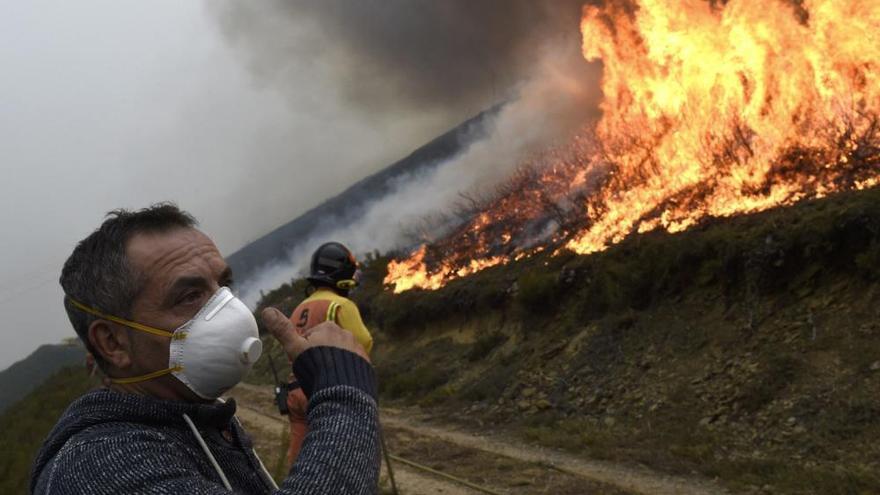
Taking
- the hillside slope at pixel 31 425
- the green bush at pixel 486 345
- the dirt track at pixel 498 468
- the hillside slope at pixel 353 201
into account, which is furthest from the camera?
the hillside slope at pixel 353 201

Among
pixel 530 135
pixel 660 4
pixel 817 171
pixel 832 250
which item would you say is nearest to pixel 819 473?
pixel 832 250

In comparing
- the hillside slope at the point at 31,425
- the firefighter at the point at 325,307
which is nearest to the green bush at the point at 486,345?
the hillside slope at the point at 31,425

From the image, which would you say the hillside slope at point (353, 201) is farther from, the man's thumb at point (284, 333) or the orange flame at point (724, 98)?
the man's thumb at point (284, 333)

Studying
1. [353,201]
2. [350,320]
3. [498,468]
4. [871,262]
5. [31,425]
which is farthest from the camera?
[353,201]

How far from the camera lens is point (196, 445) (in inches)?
70.4

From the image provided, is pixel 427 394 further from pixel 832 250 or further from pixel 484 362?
pixel 832 250

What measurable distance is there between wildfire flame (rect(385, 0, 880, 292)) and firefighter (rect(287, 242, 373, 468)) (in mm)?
8958

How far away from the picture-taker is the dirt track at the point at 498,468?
771 centimetres

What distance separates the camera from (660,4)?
1894cm

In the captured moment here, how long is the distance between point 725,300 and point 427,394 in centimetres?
635

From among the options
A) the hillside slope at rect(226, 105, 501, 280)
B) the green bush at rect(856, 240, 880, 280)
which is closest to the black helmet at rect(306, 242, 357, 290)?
the green bush at rect(856, 240, 880, 280)

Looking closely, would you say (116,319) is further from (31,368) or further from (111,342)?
(31,368)

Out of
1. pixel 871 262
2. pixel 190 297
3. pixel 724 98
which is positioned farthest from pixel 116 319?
pixel 724 98

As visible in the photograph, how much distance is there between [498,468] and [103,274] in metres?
7.71
